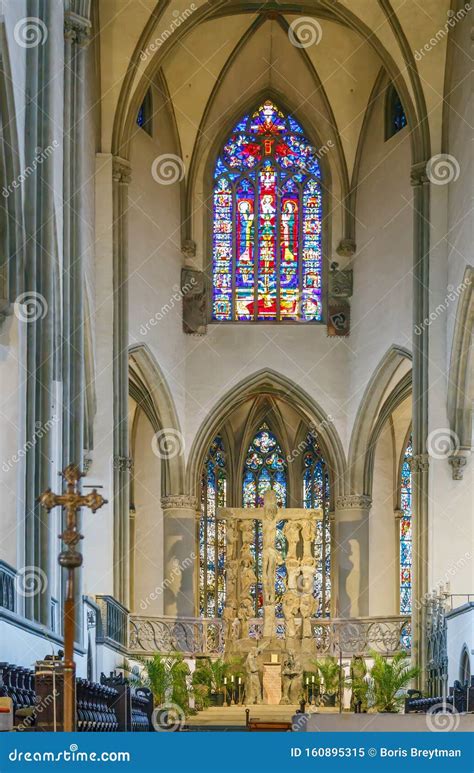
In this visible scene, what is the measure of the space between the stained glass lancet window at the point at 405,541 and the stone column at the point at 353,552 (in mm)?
1742

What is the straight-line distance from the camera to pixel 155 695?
27203mm

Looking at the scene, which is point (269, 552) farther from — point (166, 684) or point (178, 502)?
point (166, 684)

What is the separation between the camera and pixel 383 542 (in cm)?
3841

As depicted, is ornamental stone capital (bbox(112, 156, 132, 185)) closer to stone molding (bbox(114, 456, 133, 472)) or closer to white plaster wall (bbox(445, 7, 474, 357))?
stone molding (bbox(114, 456, 133, 472))

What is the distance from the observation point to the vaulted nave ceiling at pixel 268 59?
101 feet

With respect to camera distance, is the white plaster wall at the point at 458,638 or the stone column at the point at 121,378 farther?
the stone column at the point at 121,378

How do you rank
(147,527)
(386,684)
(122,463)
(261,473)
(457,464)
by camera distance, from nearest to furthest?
(386,684)
(457,464)
(122,463)
(147,527)
(261,473)

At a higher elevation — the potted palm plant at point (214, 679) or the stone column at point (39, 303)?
the stone column at point (39, 303)

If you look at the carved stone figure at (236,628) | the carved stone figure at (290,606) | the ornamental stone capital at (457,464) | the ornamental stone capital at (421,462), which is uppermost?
the ornamental stone capital at (421,462)

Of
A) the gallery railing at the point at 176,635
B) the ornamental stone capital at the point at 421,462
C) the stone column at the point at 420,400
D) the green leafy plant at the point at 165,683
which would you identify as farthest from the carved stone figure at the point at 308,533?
the green leafy plant at the point at 165,683

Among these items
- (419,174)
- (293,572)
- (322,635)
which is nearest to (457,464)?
(293,572)

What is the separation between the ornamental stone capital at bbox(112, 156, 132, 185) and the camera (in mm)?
31203

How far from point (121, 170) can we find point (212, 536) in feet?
39.5

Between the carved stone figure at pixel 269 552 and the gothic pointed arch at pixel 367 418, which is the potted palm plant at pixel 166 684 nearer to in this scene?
the carved stone figure at pixel 269 552
